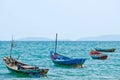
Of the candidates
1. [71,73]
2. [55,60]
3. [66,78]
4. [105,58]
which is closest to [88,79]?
[66,78]

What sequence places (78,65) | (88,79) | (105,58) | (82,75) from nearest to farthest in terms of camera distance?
(88,79), (82,75), (78,65), (105,58)

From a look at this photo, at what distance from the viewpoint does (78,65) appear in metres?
59.3

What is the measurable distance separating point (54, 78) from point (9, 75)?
214 inches

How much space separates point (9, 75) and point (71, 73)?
27.5ft

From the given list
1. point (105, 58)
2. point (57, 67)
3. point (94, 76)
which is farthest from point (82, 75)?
point (105, 58)

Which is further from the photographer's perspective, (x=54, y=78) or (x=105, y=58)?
(x=105, y=58)

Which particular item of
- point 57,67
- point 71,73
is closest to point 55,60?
point 57,67

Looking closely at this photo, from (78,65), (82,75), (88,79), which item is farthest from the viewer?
(78,65)

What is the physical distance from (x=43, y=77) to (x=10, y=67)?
15.5ft

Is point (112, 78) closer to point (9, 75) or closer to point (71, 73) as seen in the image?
point (71, 73)

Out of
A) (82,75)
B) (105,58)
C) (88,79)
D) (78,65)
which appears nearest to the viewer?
(88,79)

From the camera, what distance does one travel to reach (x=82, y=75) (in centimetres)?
5053

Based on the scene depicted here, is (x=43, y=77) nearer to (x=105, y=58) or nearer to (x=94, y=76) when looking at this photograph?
(x=94, y=76)

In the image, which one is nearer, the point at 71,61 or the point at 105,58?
the point at 71,61
